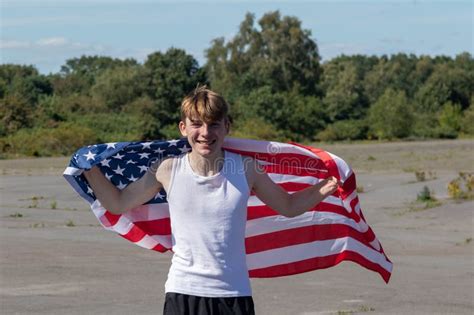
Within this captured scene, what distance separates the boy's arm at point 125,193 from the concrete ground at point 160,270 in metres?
4.75

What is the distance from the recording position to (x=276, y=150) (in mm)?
6590

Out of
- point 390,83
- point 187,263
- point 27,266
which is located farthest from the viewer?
point 390,83

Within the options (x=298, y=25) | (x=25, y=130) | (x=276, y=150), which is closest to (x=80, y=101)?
(x=25, y=130)

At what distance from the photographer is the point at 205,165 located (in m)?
5.54

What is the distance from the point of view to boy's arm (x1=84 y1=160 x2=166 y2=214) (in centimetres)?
581

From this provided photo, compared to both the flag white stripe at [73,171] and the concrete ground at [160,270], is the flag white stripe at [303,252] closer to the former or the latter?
the flag white stripe at [73,171]

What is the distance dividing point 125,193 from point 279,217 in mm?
1279

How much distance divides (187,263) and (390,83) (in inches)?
5209

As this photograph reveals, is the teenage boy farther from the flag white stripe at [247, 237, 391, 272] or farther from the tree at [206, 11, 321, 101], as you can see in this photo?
the tree at [206, 11, 321, 101]

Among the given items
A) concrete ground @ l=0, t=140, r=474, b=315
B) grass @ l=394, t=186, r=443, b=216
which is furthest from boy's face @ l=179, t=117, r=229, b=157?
grass @ l=394, t=186, r=443, b=216

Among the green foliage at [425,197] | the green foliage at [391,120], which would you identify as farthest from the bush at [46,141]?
the green foliage at [425,197]

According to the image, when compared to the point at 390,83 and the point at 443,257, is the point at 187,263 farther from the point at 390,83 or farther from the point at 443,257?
the point at 390,83

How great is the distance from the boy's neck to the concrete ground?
527 cm

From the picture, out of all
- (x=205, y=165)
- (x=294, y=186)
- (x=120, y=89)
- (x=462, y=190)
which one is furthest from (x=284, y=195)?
(x=120, y=89)
